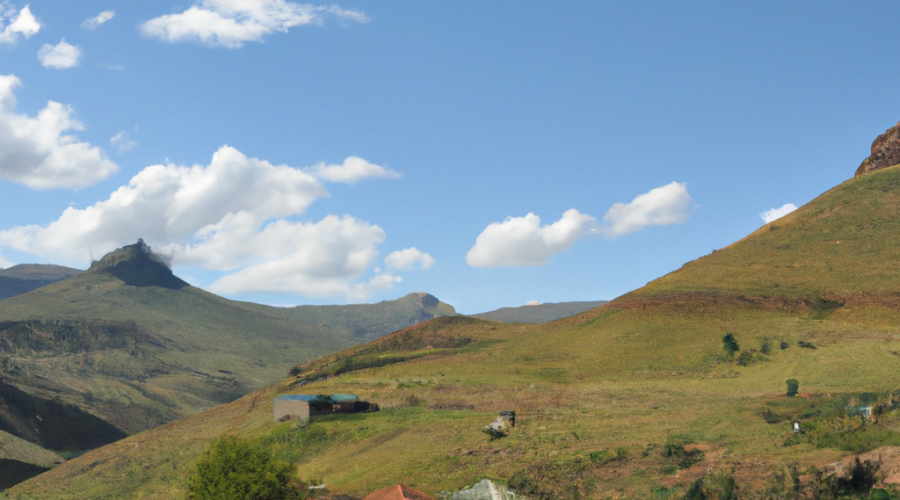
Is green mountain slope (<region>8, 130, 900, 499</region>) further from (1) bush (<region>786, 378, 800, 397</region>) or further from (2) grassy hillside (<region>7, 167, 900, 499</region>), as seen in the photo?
(1) bush (<region>786, 378, 800, 397</region>)

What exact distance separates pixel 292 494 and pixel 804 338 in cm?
5048

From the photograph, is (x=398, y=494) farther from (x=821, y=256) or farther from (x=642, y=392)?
(x=821, y=256)

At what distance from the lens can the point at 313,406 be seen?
52.8 m

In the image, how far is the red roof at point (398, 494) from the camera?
1104 inches

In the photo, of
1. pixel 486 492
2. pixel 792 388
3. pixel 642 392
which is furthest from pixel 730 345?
pixel 486 492

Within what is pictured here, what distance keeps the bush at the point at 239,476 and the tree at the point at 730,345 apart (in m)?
43.8

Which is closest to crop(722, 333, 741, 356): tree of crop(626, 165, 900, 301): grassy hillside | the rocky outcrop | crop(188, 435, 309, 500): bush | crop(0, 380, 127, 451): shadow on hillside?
crop(626, 165, 900, 301): grassy hillside

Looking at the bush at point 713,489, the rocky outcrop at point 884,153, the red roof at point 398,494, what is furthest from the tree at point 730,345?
Answer: the rocky outcrop at point 884,153

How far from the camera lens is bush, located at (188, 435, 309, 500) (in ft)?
93.0

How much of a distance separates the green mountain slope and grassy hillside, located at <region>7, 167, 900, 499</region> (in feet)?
0.59

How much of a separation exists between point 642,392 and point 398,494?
95.1 ft

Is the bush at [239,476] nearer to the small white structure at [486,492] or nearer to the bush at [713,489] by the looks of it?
the small white structure at [486,492]

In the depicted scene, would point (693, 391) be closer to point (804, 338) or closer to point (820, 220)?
point (804, 338)

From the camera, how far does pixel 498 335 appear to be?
89.5 meters
